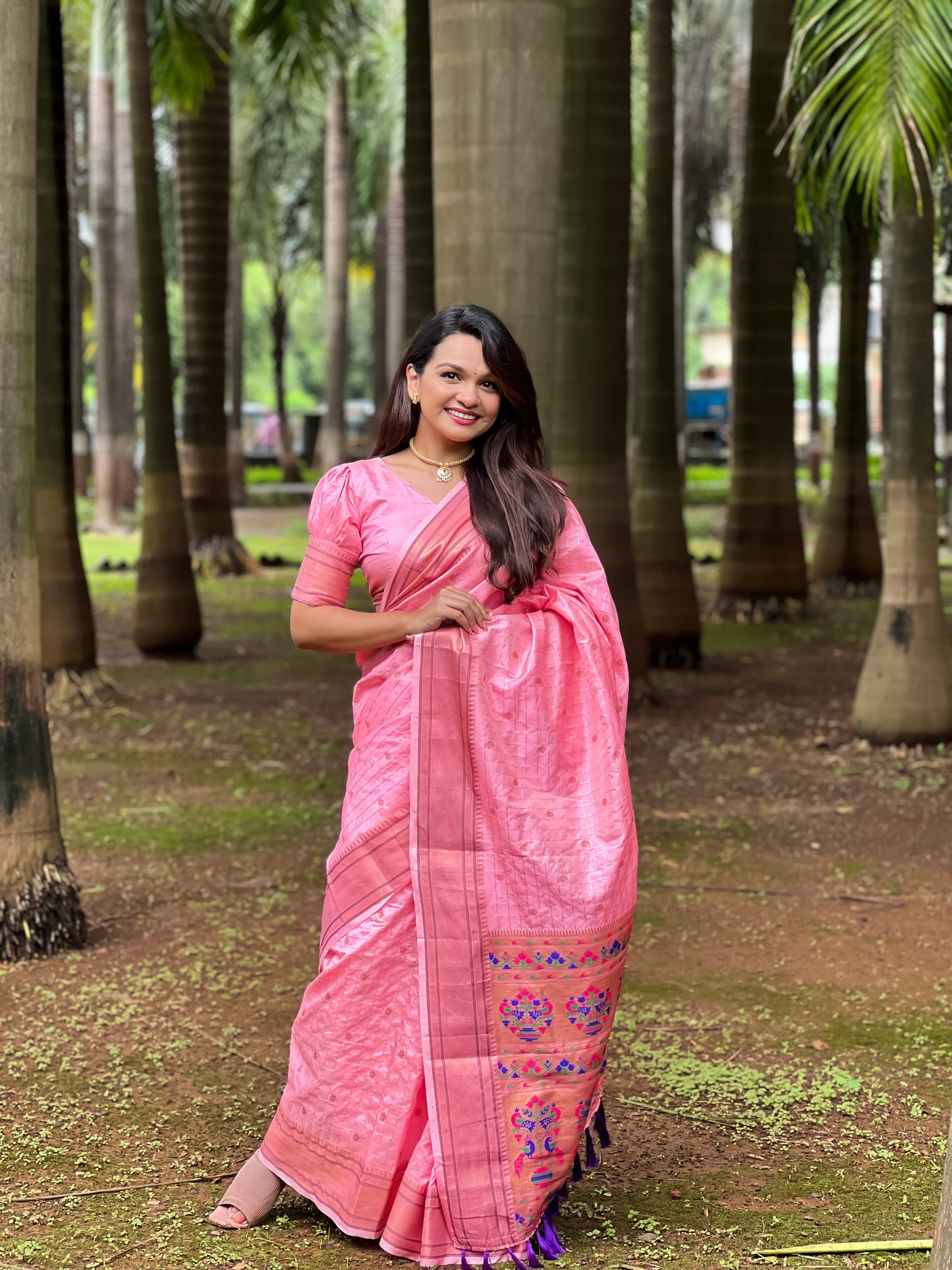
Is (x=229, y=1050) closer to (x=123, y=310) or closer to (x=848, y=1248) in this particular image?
(x=848, y=1248)

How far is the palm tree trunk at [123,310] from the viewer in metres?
22.3

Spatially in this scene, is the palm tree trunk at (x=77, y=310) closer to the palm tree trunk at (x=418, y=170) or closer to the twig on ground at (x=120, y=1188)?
the palm tree trunk at (x=418, y=170)

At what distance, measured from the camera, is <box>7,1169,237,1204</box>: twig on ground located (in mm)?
3582

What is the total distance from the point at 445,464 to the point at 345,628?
1.31 ft

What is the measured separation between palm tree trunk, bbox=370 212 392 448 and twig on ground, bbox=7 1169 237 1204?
18817 millimetres

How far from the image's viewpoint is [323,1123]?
3271 millimetres

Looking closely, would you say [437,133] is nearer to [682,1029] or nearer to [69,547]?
[682,1029]

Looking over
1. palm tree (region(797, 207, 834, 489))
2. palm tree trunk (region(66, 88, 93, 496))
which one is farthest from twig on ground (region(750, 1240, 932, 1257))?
palm tree trunk (region(66, 88, 93, 496))

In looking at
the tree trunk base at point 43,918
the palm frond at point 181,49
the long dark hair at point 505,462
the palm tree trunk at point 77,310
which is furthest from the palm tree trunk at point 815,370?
the long dark hair at point 505,462

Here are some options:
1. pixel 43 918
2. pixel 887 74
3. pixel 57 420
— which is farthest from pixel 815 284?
pixel 43 918

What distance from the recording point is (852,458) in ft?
50.3

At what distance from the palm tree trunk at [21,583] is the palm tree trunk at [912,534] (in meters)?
4.71

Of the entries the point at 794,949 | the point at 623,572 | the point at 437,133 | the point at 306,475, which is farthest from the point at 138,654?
the point at 306,475

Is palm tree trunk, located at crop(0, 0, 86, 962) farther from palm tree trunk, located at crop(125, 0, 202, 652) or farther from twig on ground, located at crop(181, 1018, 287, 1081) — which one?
palm tree trunk, located at crop(125, 0, 202, 652)
